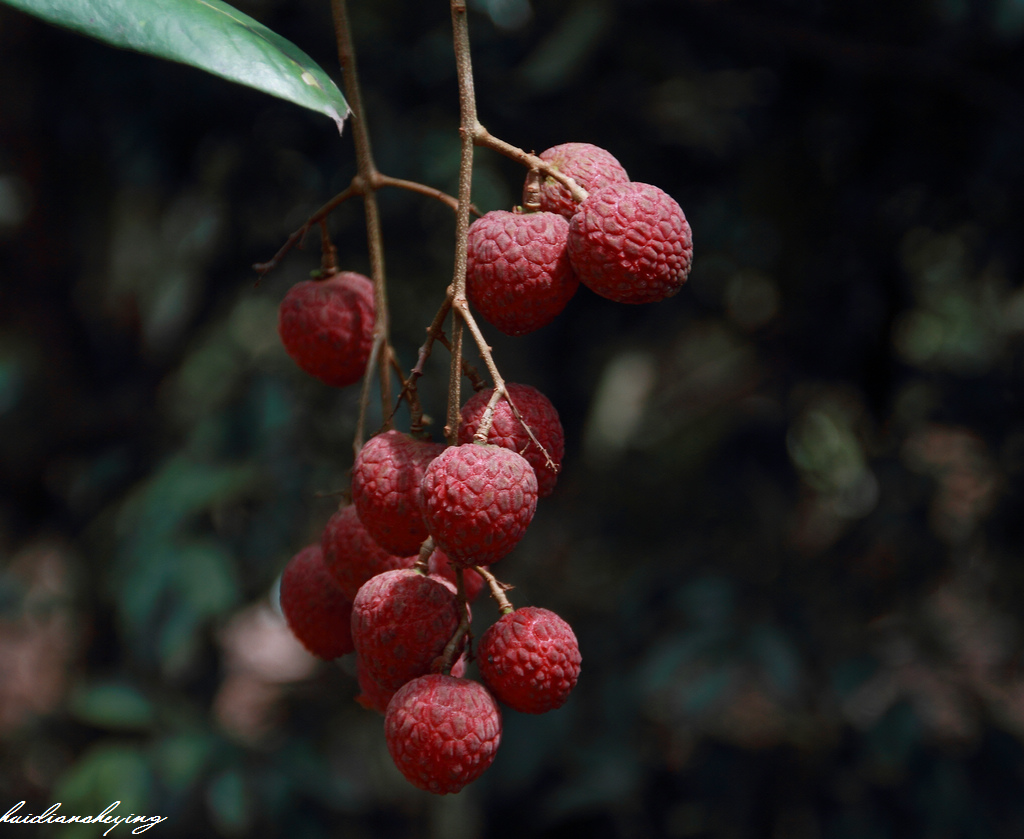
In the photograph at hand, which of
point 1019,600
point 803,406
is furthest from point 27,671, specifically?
point 1019,600

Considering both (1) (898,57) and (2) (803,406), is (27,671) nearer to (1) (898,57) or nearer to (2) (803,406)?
(2) (803,406)

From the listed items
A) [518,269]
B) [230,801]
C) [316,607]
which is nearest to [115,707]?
[230,801]

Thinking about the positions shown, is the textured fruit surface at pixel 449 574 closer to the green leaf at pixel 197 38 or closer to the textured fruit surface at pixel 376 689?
the textured fruit surface at pixel 376 689

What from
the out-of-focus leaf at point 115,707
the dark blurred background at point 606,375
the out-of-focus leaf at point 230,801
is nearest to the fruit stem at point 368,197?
the dark blurred background at point 606,375

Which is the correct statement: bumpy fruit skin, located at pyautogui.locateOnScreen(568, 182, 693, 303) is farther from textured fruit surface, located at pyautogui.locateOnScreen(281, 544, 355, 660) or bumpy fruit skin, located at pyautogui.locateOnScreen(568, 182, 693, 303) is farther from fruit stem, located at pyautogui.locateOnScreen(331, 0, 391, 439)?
textured fruit surface, located at pyautogui.locateOnScreen(281, 544, 355, 660)

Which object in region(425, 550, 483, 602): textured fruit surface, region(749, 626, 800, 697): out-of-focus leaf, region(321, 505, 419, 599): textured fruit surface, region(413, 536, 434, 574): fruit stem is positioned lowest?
region(749, 626, 800, 697): out-of-focus leaf

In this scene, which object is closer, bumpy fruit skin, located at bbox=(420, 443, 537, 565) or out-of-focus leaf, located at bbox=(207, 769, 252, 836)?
bumpy fruit skin, located at bbox=(420, 443, 537, 565)

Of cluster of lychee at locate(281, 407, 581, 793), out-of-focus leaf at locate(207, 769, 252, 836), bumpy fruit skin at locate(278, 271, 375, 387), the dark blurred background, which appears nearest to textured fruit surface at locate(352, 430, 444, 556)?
cluster of lychee at locate(281, 407, 581, 793)
